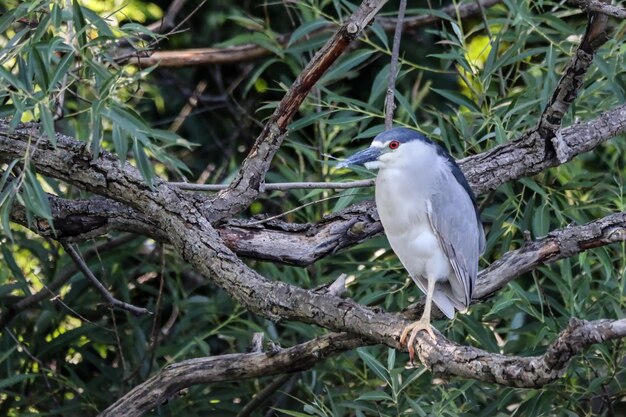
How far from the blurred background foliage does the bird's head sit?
29cm

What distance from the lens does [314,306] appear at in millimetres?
2295

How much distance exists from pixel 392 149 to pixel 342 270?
103 centimetres

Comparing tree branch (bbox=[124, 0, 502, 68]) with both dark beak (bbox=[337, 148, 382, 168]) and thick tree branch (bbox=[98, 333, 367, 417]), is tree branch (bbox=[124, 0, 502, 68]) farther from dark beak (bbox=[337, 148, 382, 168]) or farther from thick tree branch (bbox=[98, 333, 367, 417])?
thick tree branch (bbox=[98, 333, 367, 417])

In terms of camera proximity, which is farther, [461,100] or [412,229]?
[461,100]

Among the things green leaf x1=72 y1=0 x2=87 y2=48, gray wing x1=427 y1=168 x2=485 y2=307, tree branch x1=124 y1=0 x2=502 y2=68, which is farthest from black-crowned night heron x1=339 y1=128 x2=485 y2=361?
tree branch x1=124 y1=0 x2=502 y2=68

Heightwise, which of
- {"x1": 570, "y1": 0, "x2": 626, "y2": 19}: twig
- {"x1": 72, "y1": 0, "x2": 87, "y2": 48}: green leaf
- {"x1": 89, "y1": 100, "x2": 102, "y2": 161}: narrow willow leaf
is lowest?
{"x1": 570, "y1": 0, "x2": 626, "y2": 19}: twig

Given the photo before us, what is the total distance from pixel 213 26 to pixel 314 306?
2.42 m

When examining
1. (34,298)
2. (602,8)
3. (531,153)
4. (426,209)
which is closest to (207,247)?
(426,209)

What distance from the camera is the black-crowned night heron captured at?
2.59 m

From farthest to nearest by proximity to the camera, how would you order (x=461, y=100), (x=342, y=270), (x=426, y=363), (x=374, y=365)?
(x=342, y=270)
(x=461, y=100)
(x=374, y=365)
(x=426, y=363)

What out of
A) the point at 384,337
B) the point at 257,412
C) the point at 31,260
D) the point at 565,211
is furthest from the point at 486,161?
the point at 31,260

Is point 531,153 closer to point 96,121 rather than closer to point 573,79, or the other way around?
point 573,79

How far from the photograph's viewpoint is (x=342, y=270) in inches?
141

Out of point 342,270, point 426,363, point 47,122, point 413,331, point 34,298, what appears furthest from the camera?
point 342,270
